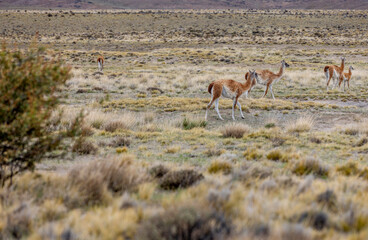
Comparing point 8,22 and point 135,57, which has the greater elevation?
point 8,22

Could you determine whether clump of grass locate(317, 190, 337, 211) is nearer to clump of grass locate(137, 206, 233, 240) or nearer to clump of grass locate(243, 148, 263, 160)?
clump of grass locate(137, 206, 233, 240)

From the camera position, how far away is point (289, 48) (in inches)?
1818

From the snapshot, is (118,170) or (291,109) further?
(291,109)

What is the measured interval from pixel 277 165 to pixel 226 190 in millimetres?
2716

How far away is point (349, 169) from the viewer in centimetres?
594

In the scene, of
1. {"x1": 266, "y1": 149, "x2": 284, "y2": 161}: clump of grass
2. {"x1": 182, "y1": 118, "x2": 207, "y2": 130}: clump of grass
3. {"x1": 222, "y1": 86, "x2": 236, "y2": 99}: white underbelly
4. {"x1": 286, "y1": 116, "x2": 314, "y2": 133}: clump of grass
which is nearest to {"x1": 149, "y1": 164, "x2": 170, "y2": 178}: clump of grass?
{"x1": 266, "y1": 149, "x2": 284, "y2": 161}: clump of grass

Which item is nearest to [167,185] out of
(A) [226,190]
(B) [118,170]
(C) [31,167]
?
(B) [118,170]

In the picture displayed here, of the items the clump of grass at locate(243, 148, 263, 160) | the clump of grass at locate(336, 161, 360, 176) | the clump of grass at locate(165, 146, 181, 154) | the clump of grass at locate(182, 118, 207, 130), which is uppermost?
the clump of grass at locate(336, 161, 360, 176)

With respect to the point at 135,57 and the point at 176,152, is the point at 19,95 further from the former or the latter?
the point at 135,57

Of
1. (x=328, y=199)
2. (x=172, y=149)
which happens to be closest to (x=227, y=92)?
(x=172, y=149)

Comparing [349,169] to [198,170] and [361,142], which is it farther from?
[361,142]

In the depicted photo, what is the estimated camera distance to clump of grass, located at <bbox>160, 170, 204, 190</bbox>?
5055 mm

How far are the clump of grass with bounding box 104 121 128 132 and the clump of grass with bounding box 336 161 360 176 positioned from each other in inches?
249

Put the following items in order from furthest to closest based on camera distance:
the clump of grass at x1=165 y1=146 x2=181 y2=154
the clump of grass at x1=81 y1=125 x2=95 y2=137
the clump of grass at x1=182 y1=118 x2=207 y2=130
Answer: the clump of grass at x1=182 y1=118 x2=207 y2=130
the clump of grass at x1=81 y1=125 x2=95 y2=137
the clump of grass at x1=165 y1=146 x2=181 y2=154
